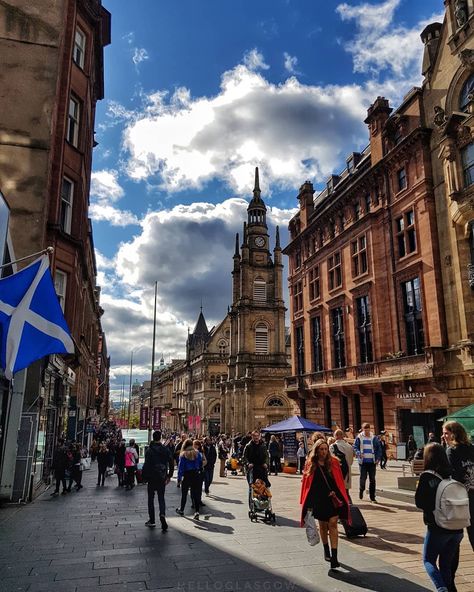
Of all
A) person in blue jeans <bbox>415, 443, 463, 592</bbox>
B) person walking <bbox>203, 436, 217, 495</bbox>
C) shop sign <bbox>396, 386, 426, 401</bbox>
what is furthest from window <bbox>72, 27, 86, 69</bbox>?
shop sign <bbox>396, 386, 426, 401</bbox>

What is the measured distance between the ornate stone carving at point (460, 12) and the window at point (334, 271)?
1588cm

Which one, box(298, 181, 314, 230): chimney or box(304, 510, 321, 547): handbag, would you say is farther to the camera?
box(298, 181, 314, 230): chimney

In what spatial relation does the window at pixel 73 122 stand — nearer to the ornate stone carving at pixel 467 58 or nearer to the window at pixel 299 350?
the ornate stone carving at pixel 467 58

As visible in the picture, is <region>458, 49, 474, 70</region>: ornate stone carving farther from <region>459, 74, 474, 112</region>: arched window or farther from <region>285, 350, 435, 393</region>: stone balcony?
<region>285, 350, 435, 393</region>: stone balcony

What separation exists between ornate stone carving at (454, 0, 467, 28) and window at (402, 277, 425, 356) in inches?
513

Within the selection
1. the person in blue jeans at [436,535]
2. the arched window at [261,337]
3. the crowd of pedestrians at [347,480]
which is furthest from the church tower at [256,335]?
the person in blue jeans at [436,535]

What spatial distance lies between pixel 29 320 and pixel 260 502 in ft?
21.3

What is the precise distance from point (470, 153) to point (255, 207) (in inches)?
2025

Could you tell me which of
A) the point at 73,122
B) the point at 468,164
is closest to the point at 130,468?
the point at 73,122

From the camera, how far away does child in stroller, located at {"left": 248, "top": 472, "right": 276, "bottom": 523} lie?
10.4 metres

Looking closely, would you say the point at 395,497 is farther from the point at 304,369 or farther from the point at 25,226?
the point at 304,369

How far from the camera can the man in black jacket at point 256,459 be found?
1102 cm

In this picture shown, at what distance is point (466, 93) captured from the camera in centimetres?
2303

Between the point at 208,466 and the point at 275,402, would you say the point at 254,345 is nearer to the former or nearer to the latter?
the point at 275,402
